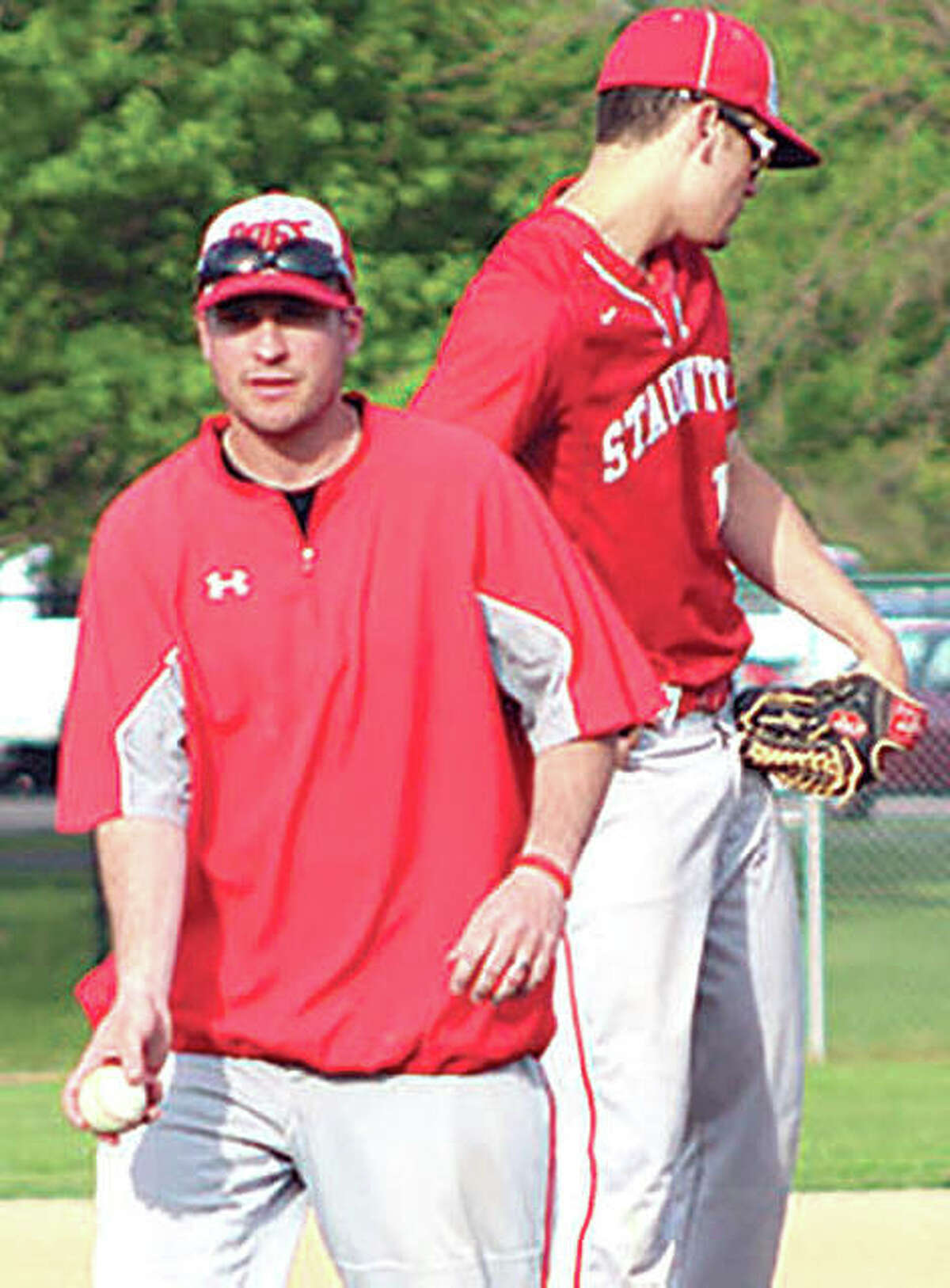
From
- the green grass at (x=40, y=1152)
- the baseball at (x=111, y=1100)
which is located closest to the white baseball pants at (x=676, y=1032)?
the baseball at (x=111, y=1100)

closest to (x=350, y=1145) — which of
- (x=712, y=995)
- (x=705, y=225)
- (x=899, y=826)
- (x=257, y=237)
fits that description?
(x=257, y=237)

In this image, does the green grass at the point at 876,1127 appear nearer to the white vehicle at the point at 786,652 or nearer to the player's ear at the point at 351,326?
the white vehicle at the point at 786,652

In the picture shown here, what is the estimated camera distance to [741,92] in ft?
16.0

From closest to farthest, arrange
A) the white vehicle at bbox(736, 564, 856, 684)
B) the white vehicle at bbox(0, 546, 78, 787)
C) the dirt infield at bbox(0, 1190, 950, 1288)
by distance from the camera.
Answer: the dirt infield at bbox(0, 1190, 950, 1288), the white vehicle at bbox(736, 564, 856, 684), the white vehicle at bbox(0, 546, 78, 787)

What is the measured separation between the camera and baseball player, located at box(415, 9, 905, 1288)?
4.74m

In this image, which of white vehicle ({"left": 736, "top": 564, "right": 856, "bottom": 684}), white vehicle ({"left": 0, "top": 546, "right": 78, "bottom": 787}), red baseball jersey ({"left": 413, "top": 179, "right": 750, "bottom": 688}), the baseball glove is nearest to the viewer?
red baseball jersey ({"left": 413, "top": 179, "right": 750, "bottom": 688})

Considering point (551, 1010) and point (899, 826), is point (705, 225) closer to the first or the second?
point (551, 1010)

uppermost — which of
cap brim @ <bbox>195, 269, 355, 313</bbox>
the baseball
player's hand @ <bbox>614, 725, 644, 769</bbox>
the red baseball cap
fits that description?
the red baseball cap

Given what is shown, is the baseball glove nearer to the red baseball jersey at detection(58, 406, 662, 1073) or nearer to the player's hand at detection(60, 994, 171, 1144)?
the red baseball jersey at detection(58, 406, 662, 1073)

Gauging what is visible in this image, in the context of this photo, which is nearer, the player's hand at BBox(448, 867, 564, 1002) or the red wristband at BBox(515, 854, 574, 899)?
the player's hand at BBox(448, 867, 564, 1002)

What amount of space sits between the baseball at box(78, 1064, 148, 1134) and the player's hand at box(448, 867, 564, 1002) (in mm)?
375

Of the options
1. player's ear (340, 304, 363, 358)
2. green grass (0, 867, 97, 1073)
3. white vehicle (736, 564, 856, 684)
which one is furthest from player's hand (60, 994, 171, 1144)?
green grass (0, 867, 97, 1073)

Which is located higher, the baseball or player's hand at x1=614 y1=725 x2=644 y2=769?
player's hand at x1=614 y1=725 x2=644 y2=769

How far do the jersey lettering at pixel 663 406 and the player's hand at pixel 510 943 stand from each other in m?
1.26
